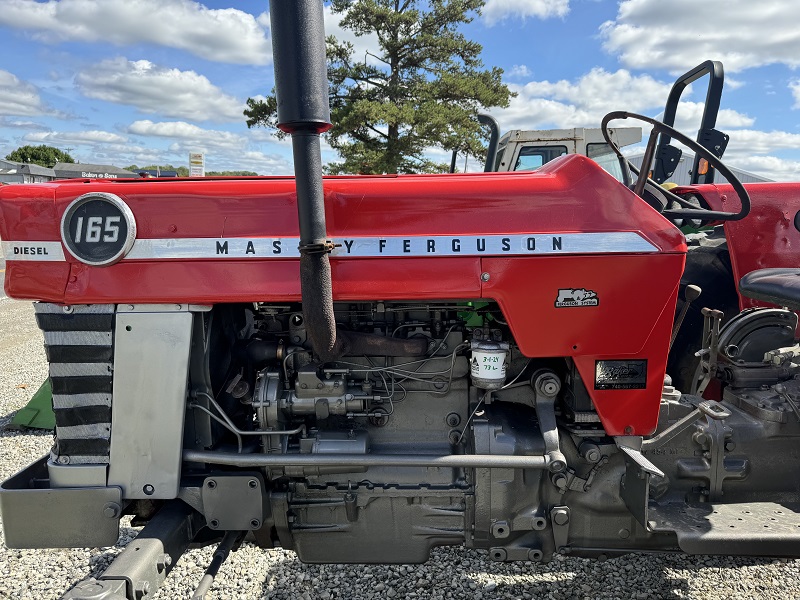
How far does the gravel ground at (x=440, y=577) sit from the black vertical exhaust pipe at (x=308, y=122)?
4.65ft

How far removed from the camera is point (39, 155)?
5147 cm

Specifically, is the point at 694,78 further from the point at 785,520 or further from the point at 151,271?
the point at 151,271

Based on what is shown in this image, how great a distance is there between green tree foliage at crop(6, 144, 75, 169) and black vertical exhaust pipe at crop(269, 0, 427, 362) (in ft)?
189

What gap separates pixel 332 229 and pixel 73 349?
1000 mm

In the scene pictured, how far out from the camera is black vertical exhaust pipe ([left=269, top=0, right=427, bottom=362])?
1522mm

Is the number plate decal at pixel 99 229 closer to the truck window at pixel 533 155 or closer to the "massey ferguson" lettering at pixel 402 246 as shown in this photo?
the "massey ferguson" lettering at pixel 402 246

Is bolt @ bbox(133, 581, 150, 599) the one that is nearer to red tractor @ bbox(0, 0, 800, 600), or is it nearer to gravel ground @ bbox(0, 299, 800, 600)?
red tractor @ bbox(0, 0, 800, 600)

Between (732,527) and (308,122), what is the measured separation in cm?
203

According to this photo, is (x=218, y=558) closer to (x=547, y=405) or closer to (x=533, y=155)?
(x=547, y=405)

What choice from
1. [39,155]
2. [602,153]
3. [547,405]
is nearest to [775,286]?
[547,405]

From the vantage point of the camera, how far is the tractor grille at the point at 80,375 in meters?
1.98

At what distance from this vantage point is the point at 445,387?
2.19m

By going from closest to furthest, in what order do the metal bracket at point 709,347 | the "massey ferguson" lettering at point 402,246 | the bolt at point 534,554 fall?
the "massey ferguson" lettering at point 402,246 < the bolt at point 534,554 < the metal bracket at point 709,347

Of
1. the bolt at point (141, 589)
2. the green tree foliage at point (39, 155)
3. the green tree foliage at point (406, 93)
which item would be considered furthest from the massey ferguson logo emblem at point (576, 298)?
the green tree foliage at point (39, 155)
